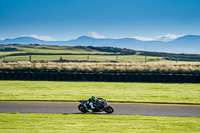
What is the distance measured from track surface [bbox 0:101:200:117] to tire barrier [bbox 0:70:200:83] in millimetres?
12073

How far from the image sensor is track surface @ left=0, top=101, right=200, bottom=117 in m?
15.9

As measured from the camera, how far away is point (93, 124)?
12.1 meters

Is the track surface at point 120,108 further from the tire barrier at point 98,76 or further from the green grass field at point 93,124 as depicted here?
the tire barrier at point 98,76

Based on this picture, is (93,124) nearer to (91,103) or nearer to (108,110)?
(91,103)

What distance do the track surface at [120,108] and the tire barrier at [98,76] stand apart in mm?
12073

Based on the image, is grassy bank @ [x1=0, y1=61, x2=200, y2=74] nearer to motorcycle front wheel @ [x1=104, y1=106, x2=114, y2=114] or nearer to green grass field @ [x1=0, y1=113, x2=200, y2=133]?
motorcycle front wheel @ [x1=104, y1=106, x2=114, y2=114]

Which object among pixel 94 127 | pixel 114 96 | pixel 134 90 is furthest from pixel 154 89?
pixel 94 127

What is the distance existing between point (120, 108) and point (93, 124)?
5480 millimetres

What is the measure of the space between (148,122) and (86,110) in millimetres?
4139

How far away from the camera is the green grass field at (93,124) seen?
439 inches

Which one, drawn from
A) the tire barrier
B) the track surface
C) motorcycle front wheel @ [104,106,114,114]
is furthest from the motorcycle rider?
the tire barrier

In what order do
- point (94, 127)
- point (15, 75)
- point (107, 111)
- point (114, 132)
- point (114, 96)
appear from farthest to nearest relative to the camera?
point (15, 75) < point (114, 96) < point (107, 111) < point (94, 127) < point (114, 132)

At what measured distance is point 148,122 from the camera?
12.6 meters

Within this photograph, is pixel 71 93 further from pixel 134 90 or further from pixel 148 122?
pixel 148 122
